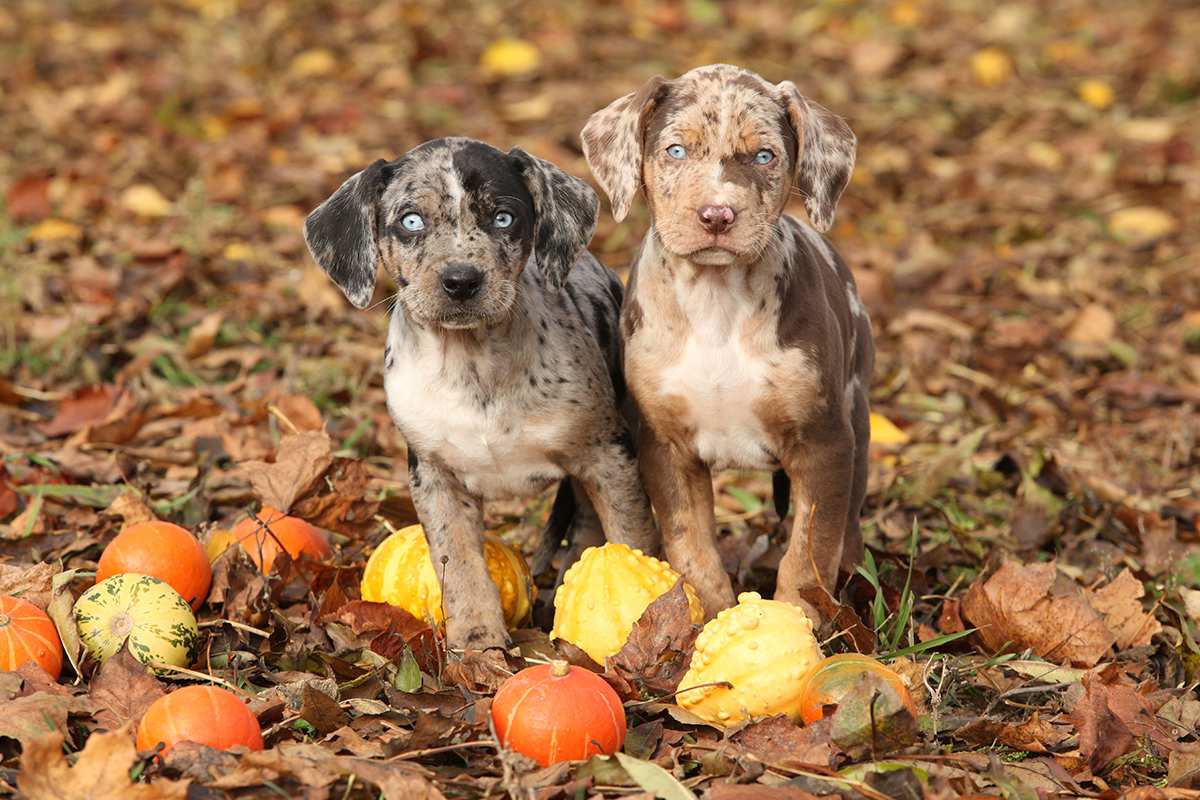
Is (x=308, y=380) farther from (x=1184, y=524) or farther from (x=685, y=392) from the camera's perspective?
(x=1184, y=524)

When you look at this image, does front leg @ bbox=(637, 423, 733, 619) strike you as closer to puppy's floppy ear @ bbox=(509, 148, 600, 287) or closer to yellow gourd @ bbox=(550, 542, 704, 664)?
yellow gourd @ bbox=(550, 542, 704, 664)

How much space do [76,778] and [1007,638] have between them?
303cm

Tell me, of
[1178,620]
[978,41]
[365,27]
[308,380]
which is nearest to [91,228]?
[308,380]

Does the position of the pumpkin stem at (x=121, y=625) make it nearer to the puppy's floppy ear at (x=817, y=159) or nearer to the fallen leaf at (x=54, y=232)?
the puppy's floppy ear at (x=817, y=159)

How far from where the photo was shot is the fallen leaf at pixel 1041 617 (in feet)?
16.4

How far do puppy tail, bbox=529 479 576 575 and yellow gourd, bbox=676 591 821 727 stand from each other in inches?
61.6

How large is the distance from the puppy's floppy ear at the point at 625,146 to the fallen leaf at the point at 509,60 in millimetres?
7620

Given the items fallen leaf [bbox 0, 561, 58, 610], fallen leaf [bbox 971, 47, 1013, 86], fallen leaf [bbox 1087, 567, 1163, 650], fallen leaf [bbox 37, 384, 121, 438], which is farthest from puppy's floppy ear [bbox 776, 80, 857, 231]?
fallen leaf [bbox 971, 47, 1013, 86]

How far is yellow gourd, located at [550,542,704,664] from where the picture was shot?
4676mm

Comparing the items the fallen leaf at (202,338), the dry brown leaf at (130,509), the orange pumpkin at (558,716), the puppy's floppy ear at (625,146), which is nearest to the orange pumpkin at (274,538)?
the dry brown leaf at (130,509)

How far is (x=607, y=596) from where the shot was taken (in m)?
4.72

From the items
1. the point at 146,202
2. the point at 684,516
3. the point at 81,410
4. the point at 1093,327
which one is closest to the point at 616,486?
the point at 684,516

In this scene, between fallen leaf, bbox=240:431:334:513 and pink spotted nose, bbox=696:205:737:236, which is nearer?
pink spotted nose, bbox=696:205:737:236

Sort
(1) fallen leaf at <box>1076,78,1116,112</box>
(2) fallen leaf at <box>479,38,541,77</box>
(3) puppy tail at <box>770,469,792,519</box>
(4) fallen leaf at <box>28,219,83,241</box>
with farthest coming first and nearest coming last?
(2) fallen leaf at <box>479,38,541,77</box> < (1) fallen leaf at <box>1076,78,1116,112</box> < (4) fallen leaf at <box>28,219,83,241</box> < (3) puppy tail at <box>770,469,792,519</box>
